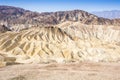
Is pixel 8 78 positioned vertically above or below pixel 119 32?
above

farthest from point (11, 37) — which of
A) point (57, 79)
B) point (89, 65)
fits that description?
point (57, 79)

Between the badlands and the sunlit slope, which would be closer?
the badlands

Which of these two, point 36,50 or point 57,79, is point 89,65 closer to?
point 57,79

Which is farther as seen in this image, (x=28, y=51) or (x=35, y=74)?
(x=28, y=51)

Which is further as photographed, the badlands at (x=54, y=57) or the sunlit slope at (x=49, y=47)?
the sunlit slope at (x=49, y=47)

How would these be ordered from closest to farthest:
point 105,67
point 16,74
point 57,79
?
point 57,79 → point 16,74 → point 105,67

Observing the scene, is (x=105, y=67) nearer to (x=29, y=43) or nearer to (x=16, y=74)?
(x=16, y=74)

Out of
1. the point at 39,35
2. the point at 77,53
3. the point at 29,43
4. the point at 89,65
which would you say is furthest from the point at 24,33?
the point at 89,65

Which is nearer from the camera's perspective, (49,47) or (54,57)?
(54,57)

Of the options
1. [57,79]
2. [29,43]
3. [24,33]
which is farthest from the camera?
[24,33]

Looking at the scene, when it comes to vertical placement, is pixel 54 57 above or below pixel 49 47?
above
